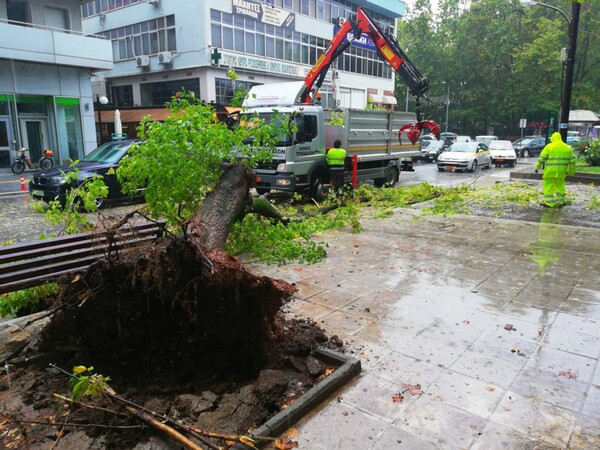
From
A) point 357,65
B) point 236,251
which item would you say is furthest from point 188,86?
point 236,251

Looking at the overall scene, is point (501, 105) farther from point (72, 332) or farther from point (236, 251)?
point (72, 332)

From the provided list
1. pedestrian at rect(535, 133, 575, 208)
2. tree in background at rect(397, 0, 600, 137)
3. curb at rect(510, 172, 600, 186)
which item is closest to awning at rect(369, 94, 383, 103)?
tree in background at rect(397, 0, 600, 137)

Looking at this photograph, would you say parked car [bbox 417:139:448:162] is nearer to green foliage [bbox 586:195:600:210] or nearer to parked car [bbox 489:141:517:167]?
parked car [bbox 489:141:517:167]

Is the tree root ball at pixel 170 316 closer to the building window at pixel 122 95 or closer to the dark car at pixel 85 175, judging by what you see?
the dark car at pixel 85 175

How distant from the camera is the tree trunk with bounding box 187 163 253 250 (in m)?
4.81

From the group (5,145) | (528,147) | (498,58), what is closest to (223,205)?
(5,145)

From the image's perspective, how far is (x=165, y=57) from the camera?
1201 inches

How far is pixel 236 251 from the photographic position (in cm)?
736

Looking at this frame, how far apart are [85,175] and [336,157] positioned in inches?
256

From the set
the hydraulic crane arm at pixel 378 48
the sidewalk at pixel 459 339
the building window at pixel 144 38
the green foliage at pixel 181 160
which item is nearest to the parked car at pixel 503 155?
the hydraulic crane arm at pixel 378 48

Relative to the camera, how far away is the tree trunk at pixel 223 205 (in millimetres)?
4812

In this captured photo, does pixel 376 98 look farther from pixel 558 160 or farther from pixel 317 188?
pixel 558 160

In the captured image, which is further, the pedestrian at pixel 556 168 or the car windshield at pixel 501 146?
the car windshield at pixel 501 146

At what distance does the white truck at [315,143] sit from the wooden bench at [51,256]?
6.44m
